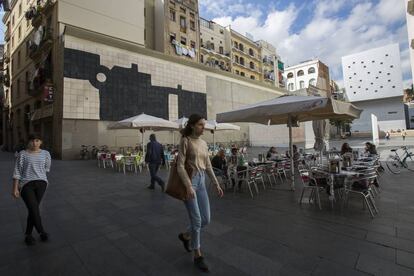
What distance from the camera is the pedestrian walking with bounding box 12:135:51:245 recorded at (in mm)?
3535

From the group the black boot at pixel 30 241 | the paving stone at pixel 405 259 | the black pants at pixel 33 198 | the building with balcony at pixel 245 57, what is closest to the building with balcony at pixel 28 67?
the black pants at pixel 33 198

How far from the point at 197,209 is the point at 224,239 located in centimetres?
117

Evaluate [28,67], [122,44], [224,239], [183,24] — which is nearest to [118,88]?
[122,44]

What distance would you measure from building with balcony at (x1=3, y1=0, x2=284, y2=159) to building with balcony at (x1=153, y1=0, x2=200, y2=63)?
5420mm

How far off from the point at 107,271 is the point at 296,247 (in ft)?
7.98

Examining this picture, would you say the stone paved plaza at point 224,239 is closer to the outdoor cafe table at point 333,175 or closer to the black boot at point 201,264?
the black boot at point 201,264

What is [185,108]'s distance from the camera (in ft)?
77.2

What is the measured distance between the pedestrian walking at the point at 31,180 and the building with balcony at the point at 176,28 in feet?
88.3

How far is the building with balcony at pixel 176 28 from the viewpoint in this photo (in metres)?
29.1

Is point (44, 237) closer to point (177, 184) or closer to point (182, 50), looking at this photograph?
point (177, 184)

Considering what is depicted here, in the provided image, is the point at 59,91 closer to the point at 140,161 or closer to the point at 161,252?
the point at 140,161

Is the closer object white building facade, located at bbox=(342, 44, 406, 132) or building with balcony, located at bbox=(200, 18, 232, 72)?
building with balcony, located at bbox=(200, 18, 232, 72)

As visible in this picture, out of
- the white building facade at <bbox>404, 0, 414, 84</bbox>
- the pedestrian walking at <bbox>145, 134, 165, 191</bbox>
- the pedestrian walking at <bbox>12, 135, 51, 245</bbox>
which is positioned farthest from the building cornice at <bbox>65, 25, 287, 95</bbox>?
the white building facade at <bbox>404, 0, 414, 84</bbox>

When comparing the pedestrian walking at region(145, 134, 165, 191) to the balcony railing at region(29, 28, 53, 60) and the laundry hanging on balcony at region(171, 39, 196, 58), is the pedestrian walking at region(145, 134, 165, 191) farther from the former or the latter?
the laundry hanging on balcony at region(171, 39, 196, 58)
